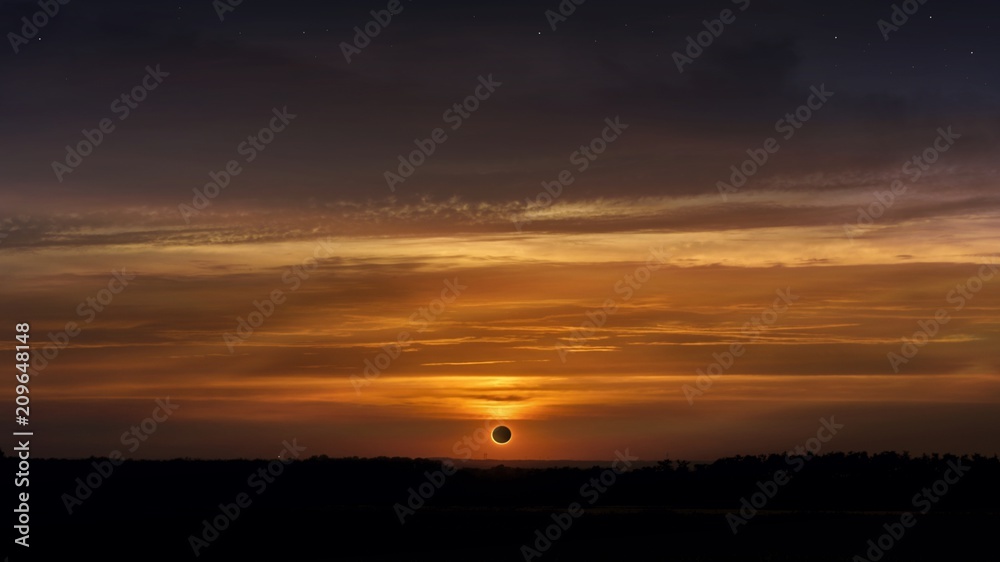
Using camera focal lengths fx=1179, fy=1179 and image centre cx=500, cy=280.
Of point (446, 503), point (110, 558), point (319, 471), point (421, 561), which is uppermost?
point (319, 471)

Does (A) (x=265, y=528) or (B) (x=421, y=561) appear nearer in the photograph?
(B) (x=421, y=561)

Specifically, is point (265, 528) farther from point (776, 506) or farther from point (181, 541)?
point (776, 506)

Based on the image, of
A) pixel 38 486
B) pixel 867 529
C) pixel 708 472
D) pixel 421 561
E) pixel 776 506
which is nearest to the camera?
pixel 421 561

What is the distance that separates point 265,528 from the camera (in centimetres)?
4825

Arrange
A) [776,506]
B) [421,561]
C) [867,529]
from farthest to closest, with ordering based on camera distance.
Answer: [776,506], [867,529], [421,561]

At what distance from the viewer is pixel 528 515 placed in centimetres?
5519

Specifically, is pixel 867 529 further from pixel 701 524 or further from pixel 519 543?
pixel 519 543

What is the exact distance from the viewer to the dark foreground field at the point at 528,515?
1581 inches

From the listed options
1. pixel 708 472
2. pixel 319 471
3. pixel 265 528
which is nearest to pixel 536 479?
pixel 708 472

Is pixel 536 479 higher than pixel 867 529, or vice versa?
pixel 536 479

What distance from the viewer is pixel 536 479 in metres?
92.7

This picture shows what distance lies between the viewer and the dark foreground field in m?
40.2

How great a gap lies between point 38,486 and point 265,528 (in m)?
49.8

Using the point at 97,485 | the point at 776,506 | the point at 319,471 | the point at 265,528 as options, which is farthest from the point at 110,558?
the point at 319,471
